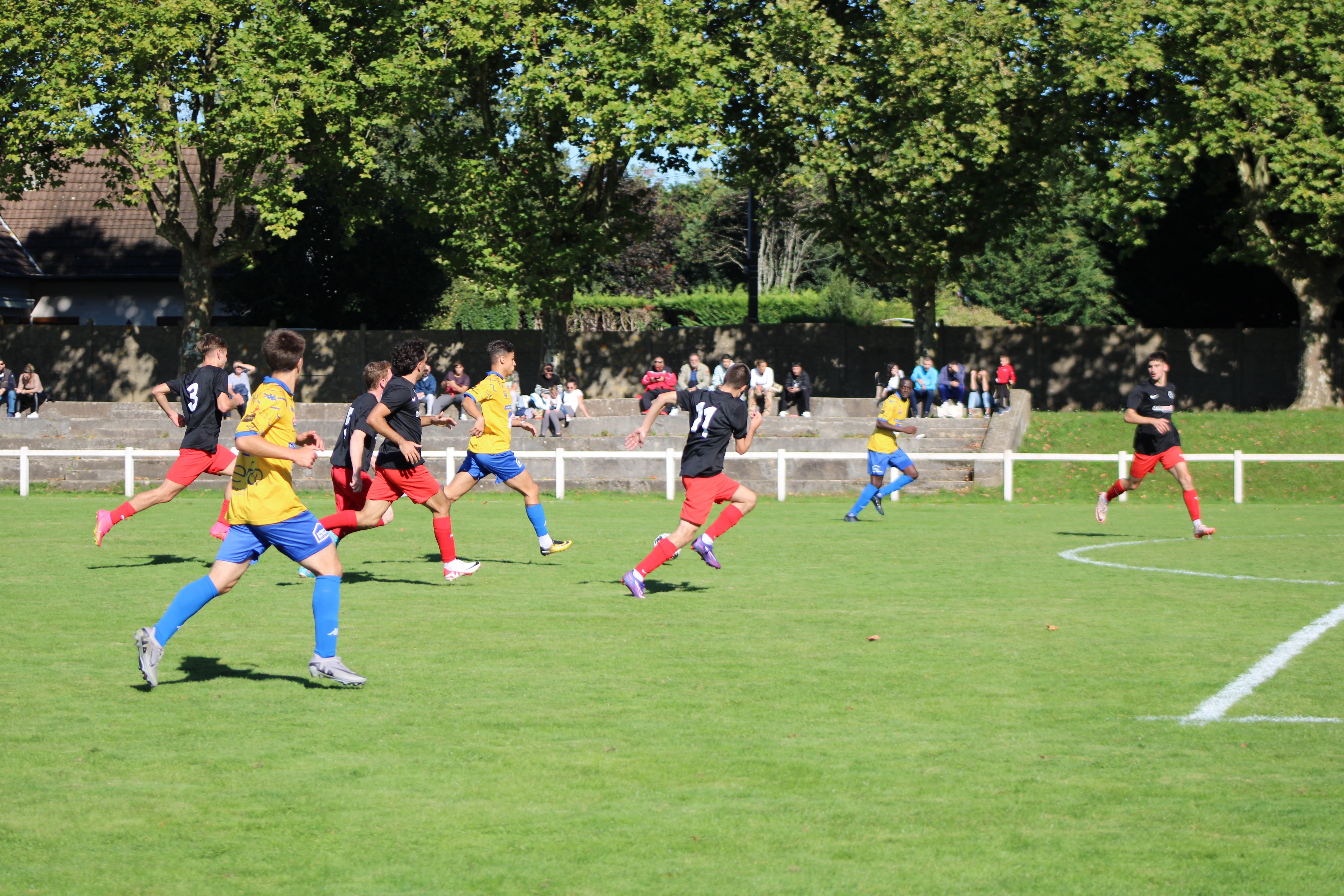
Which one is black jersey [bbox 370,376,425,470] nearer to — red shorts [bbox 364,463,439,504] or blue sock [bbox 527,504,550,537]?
red shorts [bbox 364,463,439,504]

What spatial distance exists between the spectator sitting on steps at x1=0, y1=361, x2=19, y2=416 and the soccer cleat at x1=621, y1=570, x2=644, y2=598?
25.8m

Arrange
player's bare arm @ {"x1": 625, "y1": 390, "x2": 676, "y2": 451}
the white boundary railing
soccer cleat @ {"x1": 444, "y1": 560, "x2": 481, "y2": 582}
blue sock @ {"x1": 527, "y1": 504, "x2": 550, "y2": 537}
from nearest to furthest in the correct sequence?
1. player's bare arm @ {"x1": 625, "y1": 390, "x2": 676, "y2": 451}
2. soccer cleat @ {"x1": 444, "y1": 560, "x2": 481, "y2": 582}
3. blue sock @ {"x1": 527, "y1": 504, "x2": 550, "y2": 537}
4. the white boundary railing

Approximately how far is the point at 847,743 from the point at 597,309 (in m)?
53.4

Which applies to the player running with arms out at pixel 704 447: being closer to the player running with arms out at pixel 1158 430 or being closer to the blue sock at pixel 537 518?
the blue sock at pixel 537 518

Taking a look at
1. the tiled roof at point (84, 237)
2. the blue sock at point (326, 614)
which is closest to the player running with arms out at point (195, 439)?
the blue sock at point (326, 614)

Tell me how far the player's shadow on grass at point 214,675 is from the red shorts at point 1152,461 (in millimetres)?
11524

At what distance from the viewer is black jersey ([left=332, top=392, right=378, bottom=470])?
40.8 feet

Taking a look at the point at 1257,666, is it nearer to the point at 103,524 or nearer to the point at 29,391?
the point at 103,524

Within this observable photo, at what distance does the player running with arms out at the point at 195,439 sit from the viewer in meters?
13.7

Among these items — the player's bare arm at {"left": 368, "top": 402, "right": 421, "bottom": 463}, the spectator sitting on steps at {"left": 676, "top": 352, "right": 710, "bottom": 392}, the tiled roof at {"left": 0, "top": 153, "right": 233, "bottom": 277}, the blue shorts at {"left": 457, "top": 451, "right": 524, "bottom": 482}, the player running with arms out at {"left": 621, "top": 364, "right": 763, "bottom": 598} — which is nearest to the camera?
the player's bare arm at {"left": 368, "top": 402, "right": 421, "bottom": 463}

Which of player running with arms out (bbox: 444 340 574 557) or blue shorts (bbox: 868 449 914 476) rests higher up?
player running with arms out (bbox: 444 340 574 557)

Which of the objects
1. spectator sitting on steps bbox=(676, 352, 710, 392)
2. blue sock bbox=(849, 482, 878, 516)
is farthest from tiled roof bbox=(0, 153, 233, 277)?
blue sock bbox=(849, 482, 878, 516)

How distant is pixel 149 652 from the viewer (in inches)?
307

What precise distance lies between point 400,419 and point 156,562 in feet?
13.1
